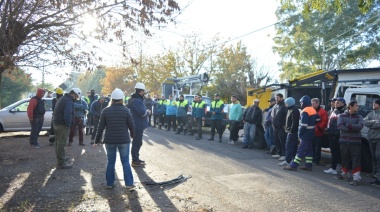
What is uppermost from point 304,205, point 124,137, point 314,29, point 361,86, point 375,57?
point 314,29

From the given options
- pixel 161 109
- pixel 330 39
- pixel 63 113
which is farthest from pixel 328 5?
pixel 330 39

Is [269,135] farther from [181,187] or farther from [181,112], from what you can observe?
[181,112]

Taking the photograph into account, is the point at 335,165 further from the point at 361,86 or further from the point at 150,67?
the point at 150,67

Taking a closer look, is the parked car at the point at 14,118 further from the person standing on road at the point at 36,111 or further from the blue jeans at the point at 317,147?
the blue jeans at the point at 317,147

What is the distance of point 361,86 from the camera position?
851cm

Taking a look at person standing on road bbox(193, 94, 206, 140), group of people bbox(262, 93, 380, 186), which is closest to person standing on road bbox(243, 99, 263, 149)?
group of people bbox(262, 93, 380, 186)

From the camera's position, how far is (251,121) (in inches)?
420

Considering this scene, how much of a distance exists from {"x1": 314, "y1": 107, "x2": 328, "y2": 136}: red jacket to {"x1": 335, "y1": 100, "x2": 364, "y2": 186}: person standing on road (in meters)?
1.17

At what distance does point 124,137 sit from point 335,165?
16.4 ft

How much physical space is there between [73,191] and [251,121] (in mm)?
6546

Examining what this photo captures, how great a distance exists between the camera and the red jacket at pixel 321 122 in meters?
8.05

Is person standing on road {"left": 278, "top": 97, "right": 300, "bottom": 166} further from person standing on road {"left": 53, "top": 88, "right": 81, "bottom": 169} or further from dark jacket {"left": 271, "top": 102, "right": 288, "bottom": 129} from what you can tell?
person standing on road {"left": 53, "top": 88, "right": 81, "bottom": 169}

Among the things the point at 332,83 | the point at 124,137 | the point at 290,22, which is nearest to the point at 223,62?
the point at 290,22

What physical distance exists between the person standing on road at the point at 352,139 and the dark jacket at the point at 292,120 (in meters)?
1.23
